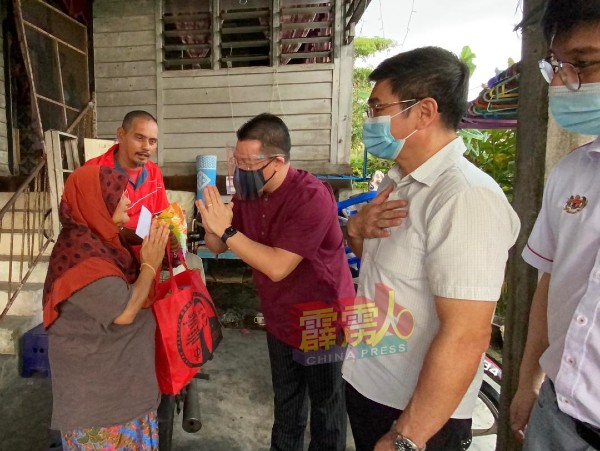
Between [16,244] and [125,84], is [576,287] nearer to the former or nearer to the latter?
[16,244]

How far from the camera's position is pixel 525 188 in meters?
1.48

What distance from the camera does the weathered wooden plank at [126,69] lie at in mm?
5402

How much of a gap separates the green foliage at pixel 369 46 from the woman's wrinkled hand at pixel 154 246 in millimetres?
15237

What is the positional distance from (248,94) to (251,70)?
32 cm

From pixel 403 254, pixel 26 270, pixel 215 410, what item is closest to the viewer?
pixel 403 254

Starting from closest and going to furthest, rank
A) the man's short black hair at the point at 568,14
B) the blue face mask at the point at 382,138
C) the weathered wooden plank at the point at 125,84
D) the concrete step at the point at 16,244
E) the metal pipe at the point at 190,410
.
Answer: the man's short black hair at the point at 568,14
the blue face mask at the point at 382,138
the metal pipe at the point at 190,410
the concrete step at the point at 16,244
the weathered wooden plank at the point at 125,84

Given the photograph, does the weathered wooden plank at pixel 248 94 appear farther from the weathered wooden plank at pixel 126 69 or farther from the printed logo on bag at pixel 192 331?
the printed logo on bag at pixel 192 331

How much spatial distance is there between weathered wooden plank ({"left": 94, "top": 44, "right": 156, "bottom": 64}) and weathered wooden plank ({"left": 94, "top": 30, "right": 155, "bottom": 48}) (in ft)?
0.18

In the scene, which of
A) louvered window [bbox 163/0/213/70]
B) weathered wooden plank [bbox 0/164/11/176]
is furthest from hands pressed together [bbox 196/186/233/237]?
weathered wooden plank [bbox 0/164/11/176]

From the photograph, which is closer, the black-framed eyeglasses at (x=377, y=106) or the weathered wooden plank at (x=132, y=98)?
the black-framed eyeglasses at (x=377, y=106)

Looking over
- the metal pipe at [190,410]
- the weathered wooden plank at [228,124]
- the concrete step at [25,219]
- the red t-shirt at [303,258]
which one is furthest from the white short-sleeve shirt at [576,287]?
the concrete step at [25,219]

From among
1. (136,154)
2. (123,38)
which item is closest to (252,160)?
(136,154)

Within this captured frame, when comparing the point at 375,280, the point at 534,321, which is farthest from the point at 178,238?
the point at 534,321

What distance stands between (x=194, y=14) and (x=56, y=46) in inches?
85.7
